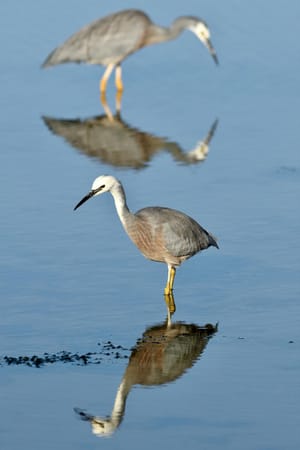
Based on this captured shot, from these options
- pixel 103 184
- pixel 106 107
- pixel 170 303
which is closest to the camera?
pixel 170 303

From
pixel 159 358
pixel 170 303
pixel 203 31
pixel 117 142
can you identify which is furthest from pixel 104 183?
pixel 203 31

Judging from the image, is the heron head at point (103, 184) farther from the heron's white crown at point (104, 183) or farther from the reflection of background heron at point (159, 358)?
the reflection of background heron at point (159, 358)

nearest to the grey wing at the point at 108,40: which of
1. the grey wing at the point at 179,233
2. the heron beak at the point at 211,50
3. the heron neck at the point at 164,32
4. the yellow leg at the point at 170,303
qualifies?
the heron neck at the point at 164,32

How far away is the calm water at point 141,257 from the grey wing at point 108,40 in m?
0.44

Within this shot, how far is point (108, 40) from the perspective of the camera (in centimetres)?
2061

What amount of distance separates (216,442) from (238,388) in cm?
95

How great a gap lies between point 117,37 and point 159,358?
1094 cm

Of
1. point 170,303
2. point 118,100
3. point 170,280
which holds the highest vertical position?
point 118,100

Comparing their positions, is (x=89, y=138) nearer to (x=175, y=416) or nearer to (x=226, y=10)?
(x=226, y=10)

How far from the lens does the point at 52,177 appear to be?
1549 centimetres

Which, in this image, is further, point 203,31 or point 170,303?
point 203,31

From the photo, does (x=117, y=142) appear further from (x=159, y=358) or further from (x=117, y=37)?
(x=159, y=358)

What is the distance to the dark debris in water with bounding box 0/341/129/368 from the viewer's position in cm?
1011

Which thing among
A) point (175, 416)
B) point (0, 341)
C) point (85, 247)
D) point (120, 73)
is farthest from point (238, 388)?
point (120, 73)
